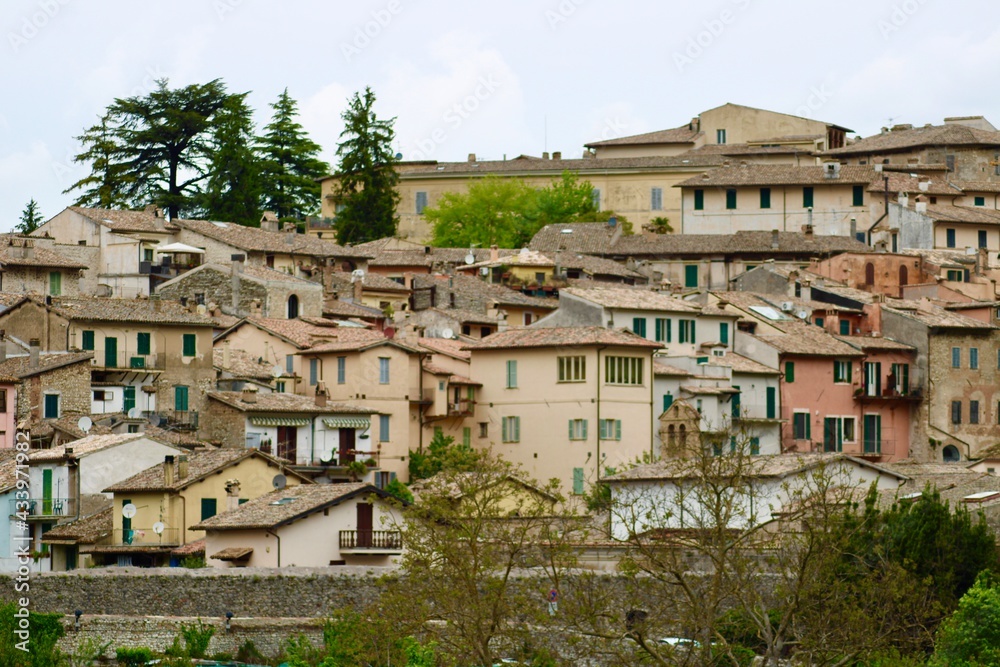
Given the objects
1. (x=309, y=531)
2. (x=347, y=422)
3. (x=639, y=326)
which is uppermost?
(x=639, y=326)

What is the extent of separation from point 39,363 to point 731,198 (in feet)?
132

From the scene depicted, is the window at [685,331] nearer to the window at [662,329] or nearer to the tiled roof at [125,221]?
the window at [662,329]

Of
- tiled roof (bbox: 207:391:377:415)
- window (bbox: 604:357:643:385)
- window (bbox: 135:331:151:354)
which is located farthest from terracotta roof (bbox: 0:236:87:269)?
window (bbox: 604:357:643:385)

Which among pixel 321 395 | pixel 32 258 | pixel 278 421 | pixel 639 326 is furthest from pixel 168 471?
pixel 32 258

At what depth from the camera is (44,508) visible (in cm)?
5775

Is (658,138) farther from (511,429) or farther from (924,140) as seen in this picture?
(511,429)

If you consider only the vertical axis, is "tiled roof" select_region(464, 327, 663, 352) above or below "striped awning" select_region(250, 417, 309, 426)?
above

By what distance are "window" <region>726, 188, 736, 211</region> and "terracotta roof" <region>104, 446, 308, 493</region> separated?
41.0 m

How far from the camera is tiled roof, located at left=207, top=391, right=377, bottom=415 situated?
63.0 meters

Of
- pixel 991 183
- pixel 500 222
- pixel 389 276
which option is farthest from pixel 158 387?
pixel 991 183

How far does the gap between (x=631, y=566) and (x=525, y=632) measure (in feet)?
7.35

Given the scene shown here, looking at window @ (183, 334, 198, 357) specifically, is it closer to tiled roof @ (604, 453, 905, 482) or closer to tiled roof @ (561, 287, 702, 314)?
tiled roof @ (561, 287, 702, 314)

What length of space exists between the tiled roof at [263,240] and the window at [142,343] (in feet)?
47.8

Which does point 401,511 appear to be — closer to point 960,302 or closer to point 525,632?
point 525,632
